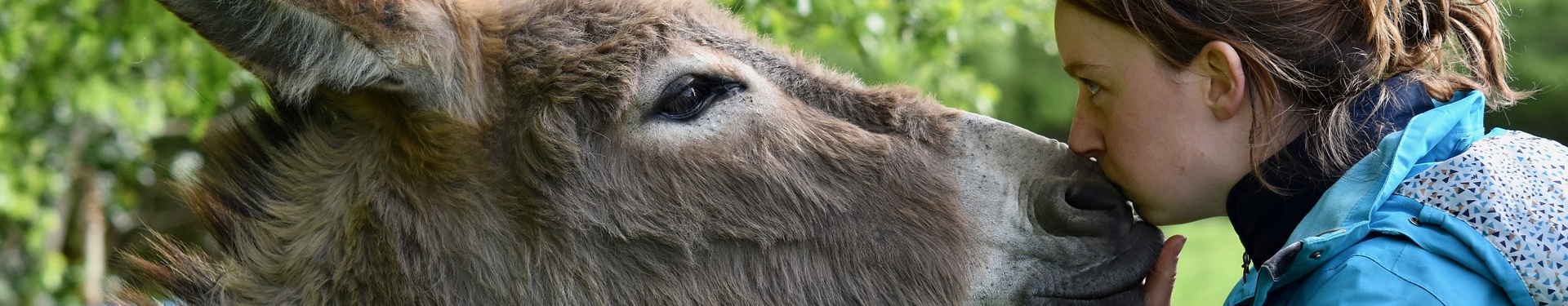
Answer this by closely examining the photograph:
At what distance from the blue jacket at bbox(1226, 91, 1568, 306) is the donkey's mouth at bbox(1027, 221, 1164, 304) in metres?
0.27

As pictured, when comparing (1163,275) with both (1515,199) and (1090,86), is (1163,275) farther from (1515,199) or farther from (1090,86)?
(1515,199)

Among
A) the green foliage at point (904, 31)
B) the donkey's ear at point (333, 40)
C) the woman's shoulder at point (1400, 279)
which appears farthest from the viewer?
the green foliage at point (904, 31)

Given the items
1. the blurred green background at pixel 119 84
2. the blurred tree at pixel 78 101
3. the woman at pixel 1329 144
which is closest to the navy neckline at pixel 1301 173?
the woman at pixel 1329 144

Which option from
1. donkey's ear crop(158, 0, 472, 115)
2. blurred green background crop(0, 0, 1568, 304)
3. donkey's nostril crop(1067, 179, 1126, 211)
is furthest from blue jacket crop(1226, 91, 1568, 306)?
blurred green background crop(0, 0, 1568, 304)

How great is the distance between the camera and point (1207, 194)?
2178mm

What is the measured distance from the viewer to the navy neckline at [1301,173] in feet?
6.64

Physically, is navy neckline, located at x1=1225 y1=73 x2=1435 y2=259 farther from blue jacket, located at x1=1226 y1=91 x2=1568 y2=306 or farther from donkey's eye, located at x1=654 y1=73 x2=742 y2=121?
donkey's eye, located at x1=654 y1=73 x2=742 y2=121

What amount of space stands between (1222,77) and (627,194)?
111 centimetres

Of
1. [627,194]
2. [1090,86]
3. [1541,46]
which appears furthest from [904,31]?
[1541,46]

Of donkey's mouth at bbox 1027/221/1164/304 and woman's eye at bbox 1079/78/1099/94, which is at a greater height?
woman's eye at bbox 1079/78/1099/94

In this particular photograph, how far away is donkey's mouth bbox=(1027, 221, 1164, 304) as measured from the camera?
225 cm

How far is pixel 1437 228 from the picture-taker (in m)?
1.85

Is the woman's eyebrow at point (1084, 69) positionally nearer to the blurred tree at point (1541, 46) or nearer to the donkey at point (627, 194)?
the donkey at point (627, 194)

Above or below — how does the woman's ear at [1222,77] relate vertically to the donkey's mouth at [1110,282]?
above
